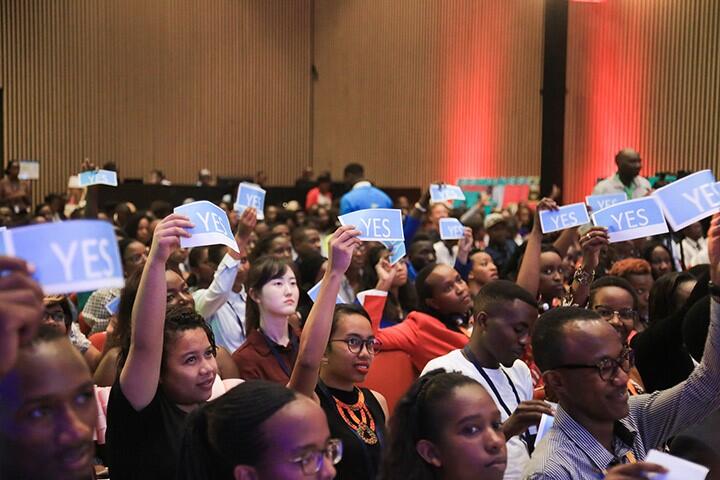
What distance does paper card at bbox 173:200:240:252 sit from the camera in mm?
3432

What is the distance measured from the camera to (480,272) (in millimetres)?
6188

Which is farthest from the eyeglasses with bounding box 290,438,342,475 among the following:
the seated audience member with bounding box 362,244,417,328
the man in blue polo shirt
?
the man in blue polo shirt

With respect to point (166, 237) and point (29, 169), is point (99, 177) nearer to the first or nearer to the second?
point (166, 237)

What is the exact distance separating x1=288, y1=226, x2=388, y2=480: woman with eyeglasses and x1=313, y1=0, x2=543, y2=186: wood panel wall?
11830 millimetres

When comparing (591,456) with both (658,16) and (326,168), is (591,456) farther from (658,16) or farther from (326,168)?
(326,168)

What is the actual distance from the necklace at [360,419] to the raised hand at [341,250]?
0.50 m

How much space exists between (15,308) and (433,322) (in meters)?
3.24

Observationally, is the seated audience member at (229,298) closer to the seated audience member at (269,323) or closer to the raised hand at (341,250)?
the seated audience member at (269,323)

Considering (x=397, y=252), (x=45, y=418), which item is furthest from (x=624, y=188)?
(x=45, y=418)

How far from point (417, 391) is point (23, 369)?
98 centimetres

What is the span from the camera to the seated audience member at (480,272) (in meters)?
6.11

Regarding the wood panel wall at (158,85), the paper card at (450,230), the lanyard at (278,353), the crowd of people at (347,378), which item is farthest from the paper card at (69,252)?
the wood panel wall at (158,85)

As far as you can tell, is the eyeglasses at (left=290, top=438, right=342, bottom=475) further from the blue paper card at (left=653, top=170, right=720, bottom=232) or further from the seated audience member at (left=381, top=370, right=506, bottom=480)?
the blue paper card at (left=653, top=170, right=720, bottom=232)

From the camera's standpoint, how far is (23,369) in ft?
5.73
